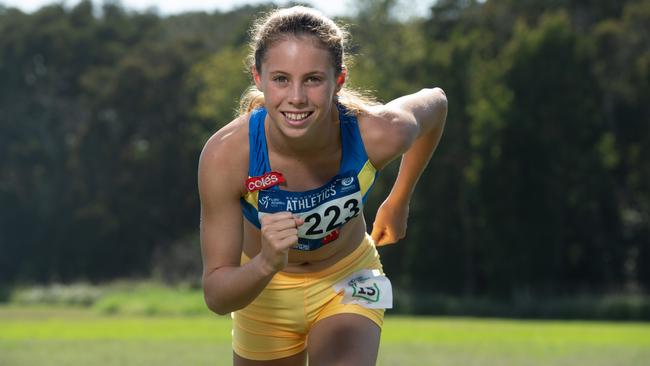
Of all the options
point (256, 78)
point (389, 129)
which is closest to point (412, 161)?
point (389, 129)

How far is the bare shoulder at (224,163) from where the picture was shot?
527 cm

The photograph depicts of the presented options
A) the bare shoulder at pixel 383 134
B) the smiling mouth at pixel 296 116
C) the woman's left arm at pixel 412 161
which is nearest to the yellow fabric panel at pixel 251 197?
the smiling mouth at pixel 296 116

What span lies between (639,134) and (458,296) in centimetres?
909

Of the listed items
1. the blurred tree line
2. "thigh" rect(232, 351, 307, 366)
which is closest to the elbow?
"thigh" rect(232, 351, 307, 366)

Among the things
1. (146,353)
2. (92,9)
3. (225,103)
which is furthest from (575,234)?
(92,9)

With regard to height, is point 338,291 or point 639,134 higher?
point 338,291

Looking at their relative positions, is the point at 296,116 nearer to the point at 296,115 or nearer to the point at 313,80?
the point at 296,115

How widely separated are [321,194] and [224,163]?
0.48 meters

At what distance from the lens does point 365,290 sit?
5.94 meters

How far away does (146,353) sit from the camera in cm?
1906

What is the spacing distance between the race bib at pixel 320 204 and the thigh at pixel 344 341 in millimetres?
470

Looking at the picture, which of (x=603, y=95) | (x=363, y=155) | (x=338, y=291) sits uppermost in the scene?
(x=363, y=155)

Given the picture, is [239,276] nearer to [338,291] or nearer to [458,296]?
[338,291]

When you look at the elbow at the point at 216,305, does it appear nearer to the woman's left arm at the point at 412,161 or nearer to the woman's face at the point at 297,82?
the woman's face at the point at 297,82
